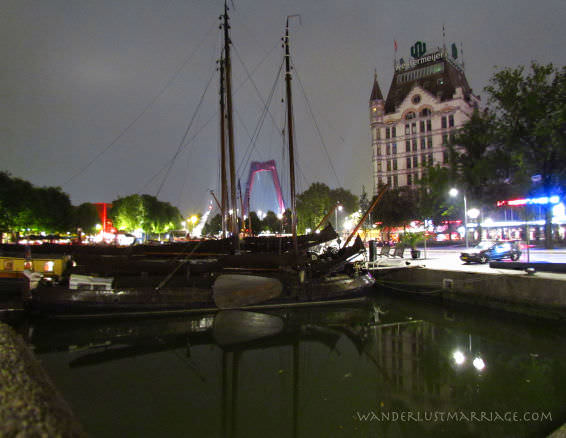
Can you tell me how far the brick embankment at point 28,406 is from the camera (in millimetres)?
1594

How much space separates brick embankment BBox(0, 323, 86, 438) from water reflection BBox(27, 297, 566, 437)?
5652 millimetres

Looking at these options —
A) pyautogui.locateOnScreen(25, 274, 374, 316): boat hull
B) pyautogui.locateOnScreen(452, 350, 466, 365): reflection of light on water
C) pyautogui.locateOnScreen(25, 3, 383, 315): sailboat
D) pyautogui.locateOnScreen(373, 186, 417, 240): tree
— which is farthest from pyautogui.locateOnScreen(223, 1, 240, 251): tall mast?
pyautogui.locateOnScreen(373, 186, 417, 240): tree

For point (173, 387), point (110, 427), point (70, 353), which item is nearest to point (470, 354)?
point (173, 387)

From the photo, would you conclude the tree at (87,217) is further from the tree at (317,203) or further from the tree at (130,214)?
the tree at (317,203)

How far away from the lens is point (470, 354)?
1112 centimetres

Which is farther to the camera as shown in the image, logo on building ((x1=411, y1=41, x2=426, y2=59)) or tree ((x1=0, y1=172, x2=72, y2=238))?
logo on building ((x1=411, y1=41, x2=426, y2=59))

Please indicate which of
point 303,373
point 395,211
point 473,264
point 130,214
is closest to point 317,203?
point 395,211

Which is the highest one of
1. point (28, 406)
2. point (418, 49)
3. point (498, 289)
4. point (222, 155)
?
point (418, 49)

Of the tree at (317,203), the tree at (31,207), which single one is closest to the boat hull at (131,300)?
the tree at (31,207)

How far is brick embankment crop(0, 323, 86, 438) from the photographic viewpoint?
159cm

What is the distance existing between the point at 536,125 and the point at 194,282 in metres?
26.6

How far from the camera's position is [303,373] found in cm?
991

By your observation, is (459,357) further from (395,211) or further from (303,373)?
(395,211)

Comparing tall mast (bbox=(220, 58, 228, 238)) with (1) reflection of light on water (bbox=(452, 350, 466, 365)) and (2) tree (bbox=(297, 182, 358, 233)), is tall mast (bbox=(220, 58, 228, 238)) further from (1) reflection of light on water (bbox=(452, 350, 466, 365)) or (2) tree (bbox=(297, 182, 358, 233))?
(2) tree (bbox=(297, 182, 358, 233))
